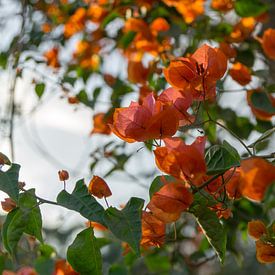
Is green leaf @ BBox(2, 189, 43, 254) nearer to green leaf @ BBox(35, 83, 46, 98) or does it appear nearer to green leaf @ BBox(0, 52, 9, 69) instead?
green leaf @ BBox(35, 83, 46, 98)

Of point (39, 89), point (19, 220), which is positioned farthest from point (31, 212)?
point (39, 89)

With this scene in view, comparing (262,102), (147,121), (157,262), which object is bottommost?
(157,262)

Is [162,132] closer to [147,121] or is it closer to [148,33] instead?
[147,121]

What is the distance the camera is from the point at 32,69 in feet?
5.41

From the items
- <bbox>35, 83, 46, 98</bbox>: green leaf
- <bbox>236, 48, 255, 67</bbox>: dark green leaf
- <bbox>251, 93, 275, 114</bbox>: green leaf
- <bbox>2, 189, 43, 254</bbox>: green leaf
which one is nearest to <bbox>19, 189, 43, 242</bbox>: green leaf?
<bbox>2, 189, 43, 254</bbox>: green leaf

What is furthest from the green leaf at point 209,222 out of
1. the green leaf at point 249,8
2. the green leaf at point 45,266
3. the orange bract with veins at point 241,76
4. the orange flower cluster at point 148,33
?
the orange flower cluster at point 148,33

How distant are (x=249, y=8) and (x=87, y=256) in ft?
2.86

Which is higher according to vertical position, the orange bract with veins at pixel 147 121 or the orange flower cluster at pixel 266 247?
the orange bract with veins at pixel 147 121

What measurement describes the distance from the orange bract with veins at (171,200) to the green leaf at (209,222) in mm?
28

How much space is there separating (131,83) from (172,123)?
91 cm

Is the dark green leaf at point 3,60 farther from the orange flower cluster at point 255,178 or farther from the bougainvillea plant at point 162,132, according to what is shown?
the orange flower cluster at point 255,178

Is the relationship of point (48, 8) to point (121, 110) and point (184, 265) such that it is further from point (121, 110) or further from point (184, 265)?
point (121, 110)

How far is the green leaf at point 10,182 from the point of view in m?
0.82

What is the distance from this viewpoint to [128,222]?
2.59ft
